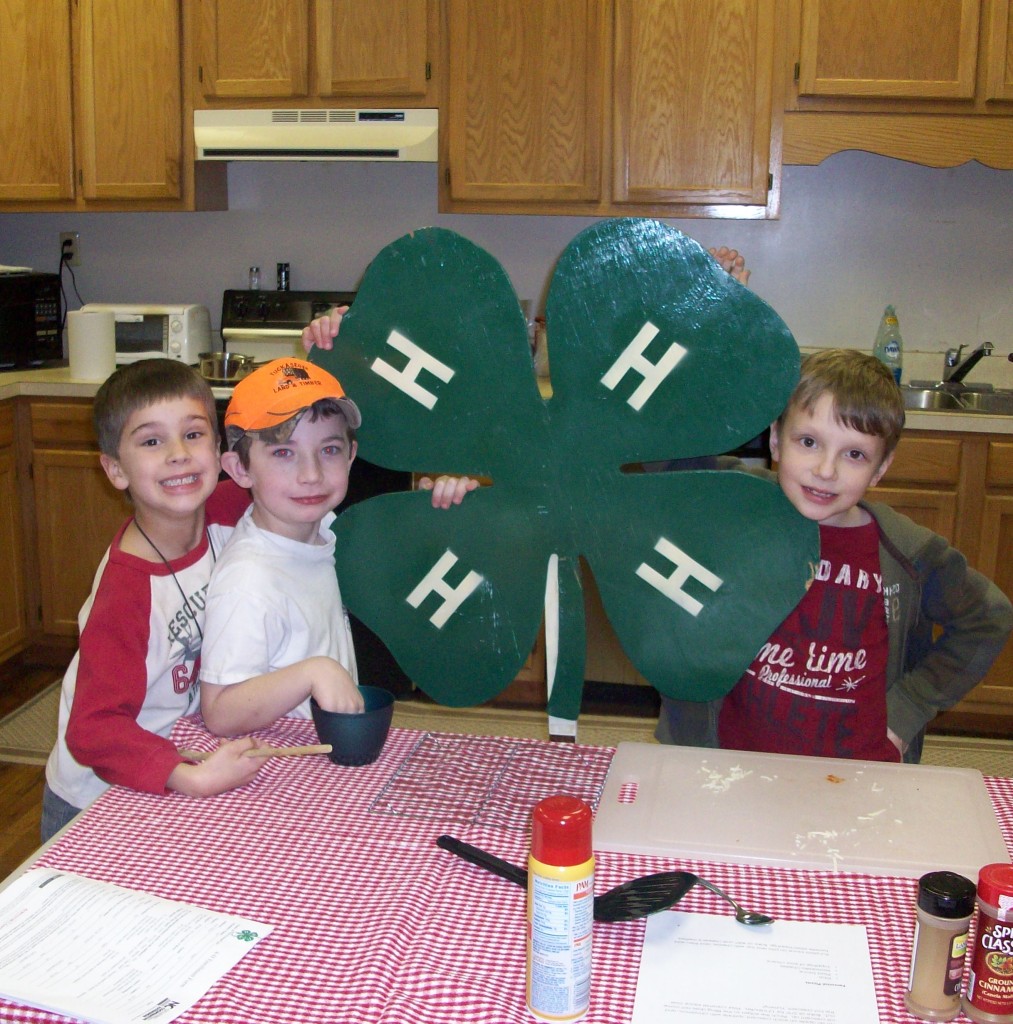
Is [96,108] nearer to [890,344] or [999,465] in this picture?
[890,344]

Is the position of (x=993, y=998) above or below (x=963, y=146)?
below

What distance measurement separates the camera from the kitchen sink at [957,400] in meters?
3.29

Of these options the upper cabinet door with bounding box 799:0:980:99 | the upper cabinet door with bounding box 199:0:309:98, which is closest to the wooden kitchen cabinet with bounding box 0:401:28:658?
the upper cabinet door with bounding box 199:0:309:98

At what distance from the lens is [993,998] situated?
2.76ft

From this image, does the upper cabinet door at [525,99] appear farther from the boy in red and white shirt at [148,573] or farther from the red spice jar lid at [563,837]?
the red spice jar lid at [563,837]

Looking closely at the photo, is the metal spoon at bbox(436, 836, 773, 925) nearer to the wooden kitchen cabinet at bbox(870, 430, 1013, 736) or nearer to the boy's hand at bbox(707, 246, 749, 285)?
the boy's hand at bbox(707, 246, 749, 285)

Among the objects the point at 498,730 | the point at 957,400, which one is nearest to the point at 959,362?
the point at 957,400

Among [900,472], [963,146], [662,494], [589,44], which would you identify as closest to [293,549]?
[662,494]

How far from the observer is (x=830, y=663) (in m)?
1.39

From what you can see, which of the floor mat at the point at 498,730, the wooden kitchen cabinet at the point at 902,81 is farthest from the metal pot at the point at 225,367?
the wooden kitchen cabinet at the point at 902,81

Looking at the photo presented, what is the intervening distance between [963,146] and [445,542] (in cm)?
239

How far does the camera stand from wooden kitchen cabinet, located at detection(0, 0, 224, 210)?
3.39 m

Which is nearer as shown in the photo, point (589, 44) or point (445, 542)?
point (445, 542)

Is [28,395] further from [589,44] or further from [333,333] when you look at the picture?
[333,333]
